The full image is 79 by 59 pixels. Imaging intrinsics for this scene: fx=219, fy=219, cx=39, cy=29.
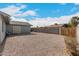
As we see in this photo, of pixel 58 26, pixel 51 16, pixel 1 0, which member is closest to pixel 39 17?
pixel 51 16

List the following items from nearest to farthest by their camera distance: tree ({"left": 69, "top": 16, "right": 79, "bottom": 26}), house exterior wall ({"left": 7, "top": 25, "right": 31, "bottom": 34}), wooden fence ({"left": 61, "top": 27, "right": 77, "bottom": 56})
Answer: wooden fence ({"left": 61, "top": 27, "right": 77, "bottom": 56}) → tree ({"left": 69, "top": 16, "right": 79, "bottom": 26}) → house exterior wall ({"left": 7, "top": 25, "right": 31, "bottom": 34})

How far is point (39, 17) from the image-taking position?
40.7 ft

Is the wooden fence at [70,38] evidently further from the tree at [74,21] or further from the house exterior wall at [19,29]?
the house exterior wall at [19,29]

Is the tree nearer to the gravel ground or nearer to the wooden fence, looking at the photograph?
the wooden fence

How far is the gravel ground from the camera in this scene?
11797mm

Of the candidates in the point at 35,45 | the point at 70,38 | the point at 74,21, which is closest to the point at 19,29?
the point at 35,45

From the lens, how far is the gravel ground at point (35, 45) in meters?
11.8

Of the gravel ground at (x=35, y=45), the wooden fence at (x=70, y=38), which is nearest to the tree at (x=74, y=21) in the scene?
the wooden fence at (x=70, y=38)

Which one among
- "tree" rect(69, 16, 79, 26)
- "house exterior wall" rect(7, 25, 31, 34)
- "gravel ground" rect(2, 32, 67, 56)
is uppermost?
"tree" rect(69, 16, 79, 26)

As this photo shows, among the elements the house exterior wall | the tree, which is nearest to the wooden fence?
the tree

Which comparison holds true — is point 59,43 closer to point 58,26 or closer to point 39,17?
point 58,26

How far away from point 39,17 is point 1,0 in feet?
7.58

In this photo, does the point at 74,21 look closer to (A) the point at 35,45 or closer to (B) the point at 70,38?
(B) the point at 70,38

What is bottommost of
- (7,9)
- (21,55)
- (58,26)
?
(21,55)
